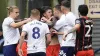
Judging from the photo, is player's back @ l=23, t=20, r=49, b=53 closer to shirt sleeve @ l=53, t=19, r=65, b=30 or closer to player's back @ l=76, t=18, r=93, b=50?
player's back @ l=76, t=18, r=93, b=50

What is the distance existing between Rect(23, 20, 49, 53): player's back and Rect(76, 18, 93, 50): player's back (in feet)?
2.65

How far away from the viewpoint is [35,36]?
8125mm

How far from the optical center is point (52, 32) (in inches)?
374

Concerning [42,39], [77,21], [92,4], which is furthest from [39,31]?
[92,4]

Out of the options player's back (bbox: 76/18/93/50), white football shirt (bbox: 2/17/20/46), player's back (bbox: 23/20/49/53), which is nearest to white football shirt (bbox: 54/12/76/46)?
player's back (bbox: 76/18/93/50)

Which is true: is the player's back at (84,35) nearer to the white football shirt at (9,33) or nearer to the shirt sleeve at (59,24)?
the shirt sleeve at (59,24)

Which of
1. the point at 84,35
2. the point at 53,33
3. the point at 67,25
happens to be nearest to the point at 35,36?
the point at 84,35

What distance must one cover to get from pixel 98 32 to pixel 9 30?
3.74 m

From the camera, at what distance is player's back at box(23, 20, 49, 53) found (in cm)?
812

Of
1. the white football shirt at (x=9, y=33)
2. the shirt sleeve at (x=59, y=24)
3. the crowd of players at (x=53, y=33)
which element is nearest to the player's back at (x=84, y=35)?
the crowd of players at (x=53, y=33)

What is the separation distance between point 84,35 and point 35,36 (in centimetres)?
107

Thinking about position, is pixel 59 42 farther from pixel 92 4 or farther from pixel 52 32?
pixel 92 4

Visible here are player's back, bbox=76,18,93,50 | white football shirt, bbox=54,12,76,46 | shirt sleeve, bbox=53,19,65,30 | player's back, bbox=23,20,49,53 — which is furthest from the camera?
shirt sleeve, bbox=53,19,65,30

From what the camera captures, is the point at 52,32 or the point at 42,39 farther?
the point at 52,32
